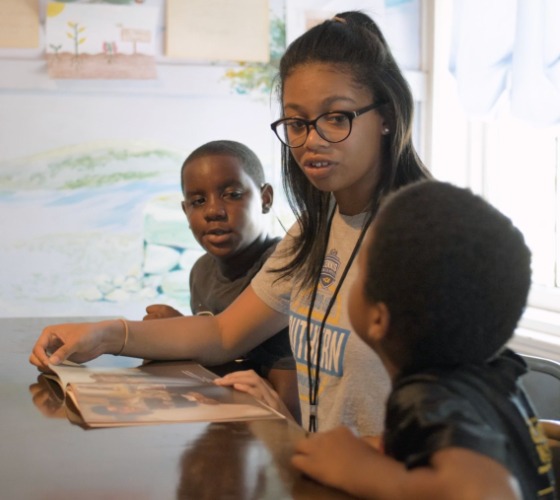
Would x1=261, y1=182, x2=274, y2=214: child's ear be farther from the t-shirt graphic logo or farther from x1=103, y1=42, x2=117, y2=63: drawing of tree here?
x1=103, y1=42, x2=117, y2=63: drawing of tree

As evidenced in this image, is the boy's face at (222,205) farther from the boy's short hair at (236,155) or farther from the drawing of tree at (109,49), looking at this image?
the drawing of tree at (109,49)

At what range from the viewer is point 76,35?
3.08 metres

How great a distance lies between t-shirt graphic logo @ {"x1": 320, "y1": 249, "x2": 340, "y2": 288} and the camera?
139 cm

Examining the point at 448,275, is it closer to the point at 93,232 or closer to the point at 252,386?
the point at 252,386

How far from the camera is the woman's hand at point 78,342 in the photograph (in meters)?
1.44

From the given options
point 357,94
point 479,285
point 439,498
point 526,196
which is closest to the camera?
point 439,498

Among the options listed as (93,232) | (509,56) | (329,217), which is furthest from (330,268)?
(93,232)

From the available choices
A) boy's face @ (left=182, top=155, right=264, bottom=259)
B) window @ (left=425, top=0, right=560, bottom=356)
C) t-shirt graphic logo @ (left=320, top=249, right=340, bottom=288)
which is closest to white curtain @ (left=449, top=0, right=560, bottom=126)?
window @ (left=425, top=0, right=560, bottom=356)

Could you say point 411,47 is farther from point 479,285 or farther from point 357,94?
point 479,285

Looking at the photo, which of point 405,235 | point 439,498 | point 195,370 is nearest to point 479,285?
point 405,235

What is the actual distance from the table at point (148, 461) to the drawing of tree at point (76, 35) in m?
2.19

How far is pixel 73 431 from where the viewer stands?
100 cm

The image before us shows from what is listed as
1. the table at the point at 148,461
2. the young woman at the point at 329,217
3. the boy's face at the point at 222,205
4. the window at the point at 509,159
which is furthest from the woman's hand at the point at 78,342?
the window at the point at 509,159

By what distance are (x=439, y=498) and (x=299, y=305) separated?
2.46 ft
